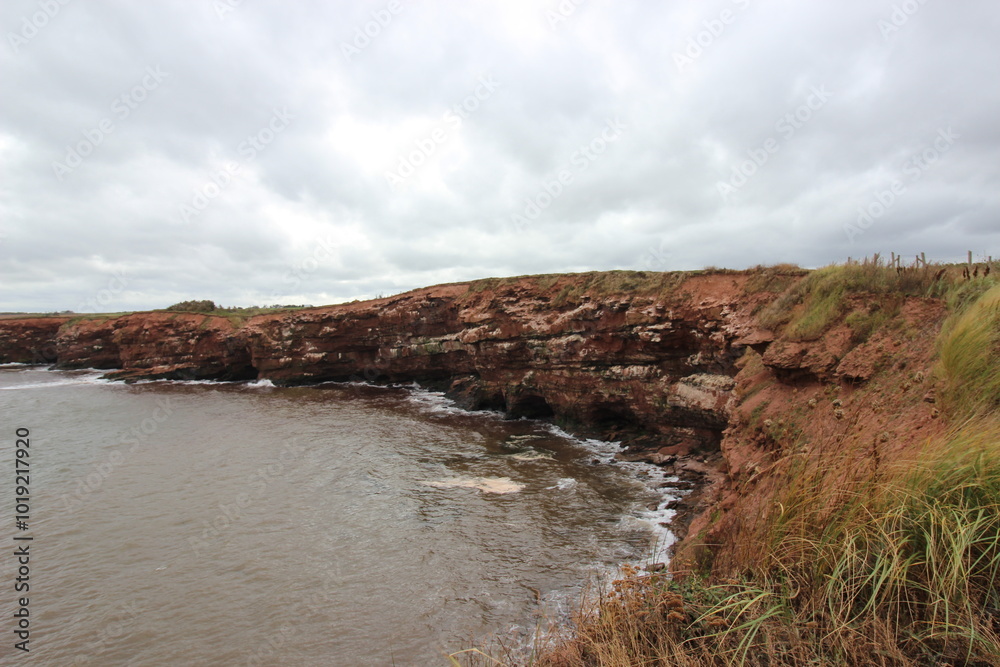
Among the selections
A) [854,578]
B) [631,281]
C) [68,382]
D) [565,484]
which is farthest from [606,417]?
[68,382]

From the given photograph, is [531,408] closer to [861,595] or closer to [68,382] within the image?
[861,595]

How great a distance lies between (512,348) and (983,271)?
1554cm

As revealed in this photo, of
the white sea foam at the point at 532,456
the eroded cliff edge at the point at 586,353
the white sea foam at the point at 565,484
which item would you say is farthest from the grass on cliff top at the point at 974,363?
the white sea foam at the point at 532,456

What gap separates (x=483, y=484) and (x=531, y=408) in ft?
32.2

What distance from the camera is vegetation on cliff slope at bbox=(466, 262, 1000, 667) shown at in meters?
2.63

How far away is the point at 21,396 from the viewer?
2711 cm

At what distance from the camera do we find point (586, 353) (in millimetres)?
18094

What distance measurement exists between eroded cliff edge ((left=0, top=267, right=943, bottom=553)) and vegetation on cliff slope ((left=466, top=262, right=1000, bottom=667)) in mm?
1091

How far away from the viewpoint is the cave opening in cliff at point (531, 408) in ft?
69.8

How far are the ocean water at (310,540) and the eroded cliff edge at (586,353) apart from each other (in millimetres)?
2048

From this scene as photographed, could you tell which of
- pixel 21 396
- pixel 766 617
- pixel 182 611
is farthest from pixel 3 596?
pixel 21 396

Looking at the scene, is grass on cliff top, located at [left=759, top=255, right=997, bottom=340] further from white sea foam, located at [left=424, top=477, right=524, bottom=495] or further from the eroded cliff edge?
white sea foam, located at [left=424, top=477, right=524, bottom=495]

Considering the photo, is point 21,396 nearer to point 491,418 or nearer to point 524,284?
point 491,418

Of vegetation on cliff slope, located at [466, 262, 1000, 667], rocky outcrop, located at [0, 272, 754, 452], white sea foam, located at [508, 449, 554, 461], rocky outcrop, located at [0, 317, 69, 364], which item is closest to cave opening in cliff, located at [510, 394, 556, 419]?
rocky outcrop, located at [0, 272, 754, 452]
